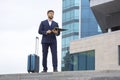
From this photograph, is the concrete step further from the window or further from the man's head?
the window

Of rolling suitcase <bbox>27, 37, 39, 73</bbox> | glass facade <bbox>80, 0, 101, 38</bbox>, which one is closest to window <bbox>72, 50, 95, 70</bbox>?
glass facade <bbox>80, 0, 101, 38</bbox>

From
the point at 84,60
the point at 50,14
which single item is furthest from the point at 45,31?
the point at 84,60

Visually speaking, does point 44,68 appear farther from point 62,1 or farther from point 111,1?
point 62,1

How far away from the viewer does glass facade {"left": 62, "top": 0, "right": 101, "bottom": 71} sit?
67.9 m

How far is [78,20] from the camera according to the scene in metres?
68.4

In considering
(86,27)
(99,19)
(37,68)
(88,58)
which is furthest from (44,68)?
(86,27)

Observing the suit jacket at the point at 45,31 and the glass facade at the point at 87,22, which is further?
the glass facade at the point at 87,22

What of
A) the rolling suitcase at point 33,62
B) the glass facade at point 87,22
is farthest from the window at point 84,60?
the rolling suitcase at point 33,62

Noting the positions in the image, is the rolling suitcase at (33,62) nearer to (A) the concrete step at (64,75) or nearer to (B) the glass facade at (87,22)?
(A) the concrete step at (64,75)

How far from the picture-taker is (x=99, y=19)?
51281 millimetres

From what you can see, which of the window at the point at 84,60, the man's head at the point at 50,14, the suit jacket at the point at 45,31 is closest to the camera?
the man's head at the point at 50,14

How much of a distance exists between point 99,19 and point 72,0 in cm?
1857

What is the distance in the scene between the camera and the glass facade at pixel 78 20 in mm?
67869

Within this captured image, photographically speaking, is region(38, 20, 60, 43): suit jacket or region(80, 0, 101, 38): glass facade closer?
region(38, 20, 60, 43): suit jacket
